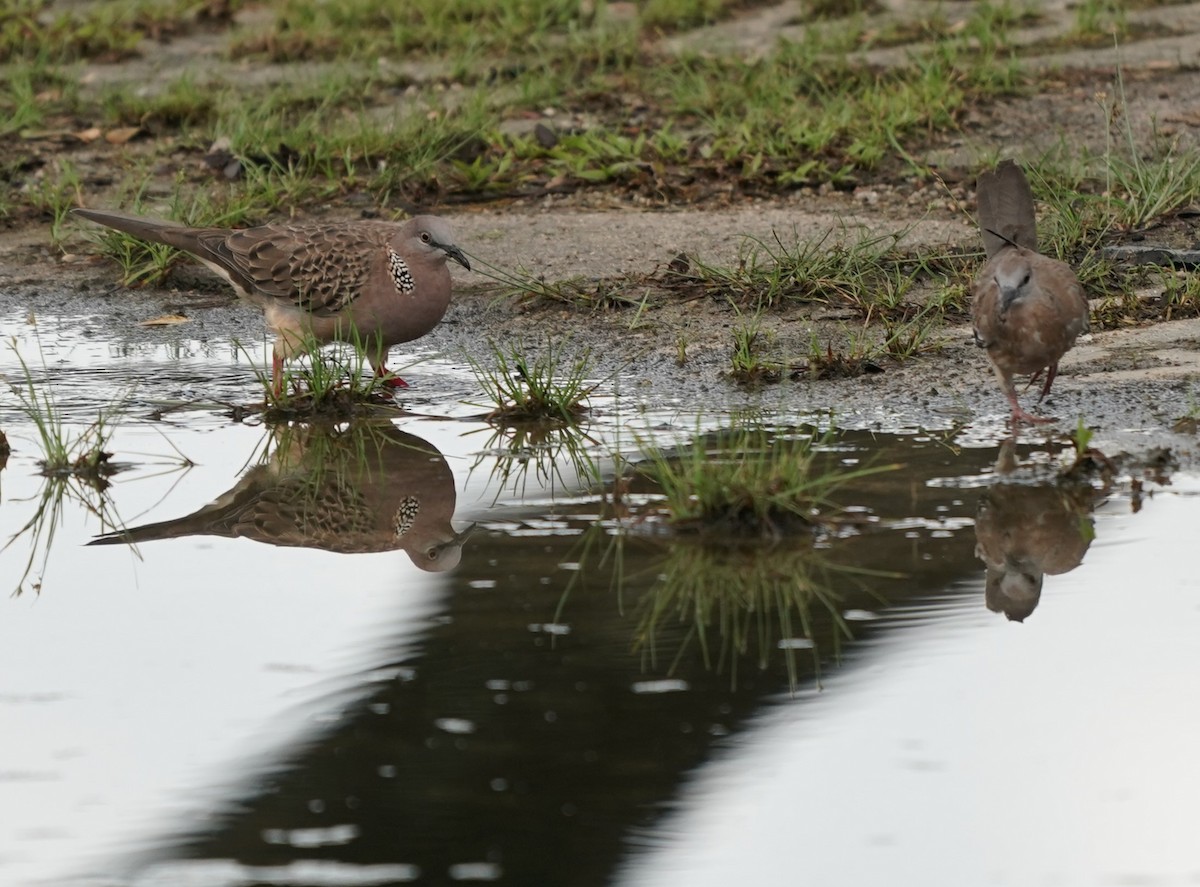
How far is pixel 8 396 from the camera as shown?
6.41 meters

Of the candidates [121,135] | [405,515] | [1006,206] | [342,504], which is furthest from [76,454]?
[121,135]

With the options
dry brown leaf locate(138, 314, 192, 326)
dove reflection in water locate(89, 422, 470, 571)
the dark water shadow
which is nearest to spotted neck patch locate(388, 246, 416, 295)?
dove reflection in water locate(89, 422, 470, 571)

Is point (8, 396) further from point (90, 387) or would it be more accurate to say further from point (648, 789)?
point (648, 789)

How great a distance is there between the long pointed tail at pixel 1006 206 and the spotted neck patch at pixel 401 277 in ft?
6.92

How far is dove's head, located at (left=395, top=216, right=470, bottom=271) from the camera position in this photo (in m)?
6.59

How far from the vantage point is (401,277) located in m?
6.56

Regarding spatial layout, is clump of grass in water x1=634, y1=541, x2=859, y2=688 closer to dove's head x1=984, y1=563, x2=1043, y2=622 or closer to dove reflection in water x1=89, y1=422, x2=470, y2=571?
dove's head x1=984, y1=563, x2=1043, y2=622

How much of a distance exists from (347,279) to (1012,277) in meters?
2.48

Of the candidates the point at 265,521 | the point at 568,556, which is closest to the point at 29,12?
the point at 265,521

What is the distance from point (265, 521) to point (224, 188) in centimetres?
452

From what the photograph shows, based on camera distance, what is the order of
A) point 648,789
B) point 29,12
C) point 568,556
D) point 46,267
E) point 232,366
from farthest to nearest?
point 29,12, point 46,267, point 232,366, point 568,556, point 648,789

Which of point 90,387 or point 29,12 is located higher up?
point 29,12

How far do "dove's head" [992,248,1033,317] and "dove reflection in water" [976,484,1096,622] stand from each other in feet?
3.38

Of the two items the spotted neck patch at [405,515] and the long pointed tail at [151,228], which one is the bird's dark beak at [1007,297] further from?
the long pointed tail at [151,228]
